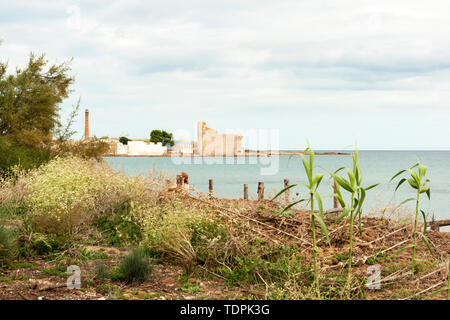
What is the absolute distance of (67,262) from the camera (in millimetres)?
6152

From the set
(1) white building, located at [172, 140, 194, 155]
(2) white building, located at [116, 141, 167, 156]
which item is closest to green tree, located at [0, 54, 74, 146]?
(1) white building, located at [172, 140, 194, 155]

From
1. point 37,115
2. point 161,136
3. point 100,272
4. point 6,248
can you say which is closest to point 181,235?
point 100,272

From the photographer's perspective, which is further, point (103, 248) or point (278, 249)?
point (103, 248)

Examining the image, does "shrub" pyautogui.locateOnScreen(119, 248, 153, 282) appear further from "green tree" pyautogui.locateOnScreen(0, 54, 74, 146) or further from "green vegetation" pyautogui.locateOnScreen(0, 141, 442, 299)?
"green tree" pyautogui.locateOnScreen(0, 54, 74, 146)

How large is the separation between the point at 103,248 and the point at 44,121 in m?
11.6

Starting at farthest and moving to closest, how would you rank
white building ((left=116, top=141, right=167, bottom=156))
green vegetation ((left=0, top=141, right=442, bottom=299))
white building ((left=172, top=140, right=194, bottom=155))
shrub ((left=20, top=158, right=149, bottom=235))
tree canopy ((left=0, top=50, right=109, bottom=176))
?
1. white building ((left=116, top=141, right=167, bottom=156))
2. white building ((left=172, top=140, right=194, bottom=155))
3. tree canopy ((left=0, top=50, right=109, bottom=176))
4. shrub ((left=20, top=158, right=149, bottom=235))
5. green vegetation ((left=0, top=141, right=442, bottom=299))

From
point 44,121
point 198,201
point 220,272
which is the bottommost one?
point 220,272

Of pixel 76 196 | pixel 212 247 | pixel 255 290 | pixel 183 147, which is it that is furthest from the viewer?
pixel 183 147

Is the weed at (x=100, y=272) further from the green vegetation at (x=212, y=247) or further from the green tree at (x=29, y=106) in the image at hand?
the green tree at (x=29, y=106)

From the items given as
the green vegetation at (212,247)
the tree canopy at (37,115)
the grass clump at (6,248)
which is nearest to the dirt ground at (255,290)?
the green vegetation at (212,247)

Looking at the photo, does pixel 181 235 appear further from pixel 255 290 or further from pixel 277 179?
pixel 277 179
